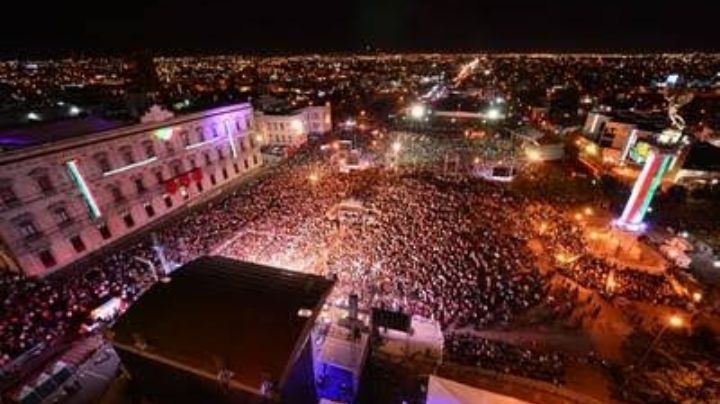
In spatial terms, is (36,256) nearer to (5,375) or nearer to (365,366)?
(5,375)

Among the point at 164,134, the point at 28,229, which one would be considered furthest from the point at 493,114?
the point at 28,229

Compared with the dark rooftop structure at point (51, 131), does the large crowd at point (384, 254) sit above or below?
below

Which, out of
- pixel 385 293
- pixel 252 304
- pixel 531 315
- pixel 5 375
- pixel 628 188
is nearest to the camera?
pixel 252 304

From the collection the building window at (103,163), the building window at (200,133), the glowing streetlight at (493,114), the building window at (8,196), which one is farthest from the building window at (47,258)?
the glowing streetlight at (493,114)

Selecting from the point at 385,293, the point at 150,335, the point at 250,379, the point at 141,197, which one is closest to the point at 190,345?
the point at 150,335

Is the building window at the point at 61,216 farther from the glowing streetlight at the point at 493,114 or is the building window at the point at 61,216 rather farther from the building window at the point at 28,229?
the glowing streetlight at the point at 493,114

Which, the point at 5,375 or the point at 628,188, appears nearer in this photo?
the point at 5,375

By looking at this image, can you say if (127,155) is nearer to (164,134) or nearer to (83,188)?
(164,134)
